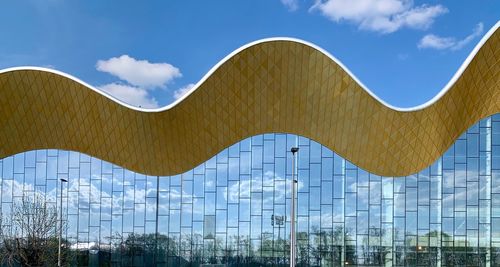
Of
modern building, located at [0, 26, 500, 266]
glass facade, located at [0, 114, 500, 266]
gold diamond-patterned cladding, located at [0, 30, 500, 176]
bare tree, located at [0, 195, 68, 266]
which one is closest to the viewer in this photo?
bare tree, located at [0, 195, 68, 266]

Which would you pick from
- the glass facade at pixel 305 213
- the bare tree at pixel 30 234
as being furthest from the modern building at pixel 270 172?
the bare tree at pixel 30 234

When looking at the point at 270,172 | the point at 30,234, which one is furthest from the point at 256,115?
the point at 30,234

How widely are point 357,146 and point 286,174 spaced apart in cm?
478

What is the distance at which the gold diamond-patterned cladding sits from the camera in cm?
3434

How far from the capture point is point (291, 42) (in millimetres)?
33031

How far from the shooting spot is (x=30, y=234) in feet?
114

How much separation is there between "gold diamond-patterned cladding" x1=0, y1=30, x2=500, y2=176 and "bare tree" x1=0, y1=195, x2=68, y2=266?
4.49 meters

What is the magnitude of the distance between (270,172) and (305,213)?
11.1ft

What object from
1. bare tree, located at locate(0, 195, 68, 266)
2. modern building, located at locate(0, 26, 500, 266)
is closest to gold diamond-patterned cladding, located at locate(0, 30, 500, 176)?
modern building, located at locate(0, 26, 500, 266)

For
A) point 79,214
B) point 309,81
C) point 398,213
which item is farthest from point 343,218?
point 79,214

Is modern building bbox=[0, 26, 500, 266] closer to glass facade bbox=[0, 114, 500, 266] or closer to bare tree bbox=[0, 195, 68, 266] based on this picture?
glass facade bbox=[0, 114, 500, 266]

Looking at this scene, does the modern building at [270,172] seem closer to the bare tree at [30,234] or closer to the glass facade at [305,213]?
the glass facade at [305,213]

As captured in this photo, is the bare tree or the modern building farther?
the modern building

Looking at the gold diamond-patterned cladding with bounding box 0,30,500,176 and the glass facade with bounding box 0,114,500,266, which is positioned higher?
the gold diamond-patterned cladding with bounding box 0,30,500,176
